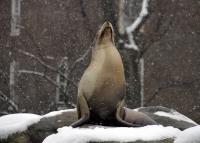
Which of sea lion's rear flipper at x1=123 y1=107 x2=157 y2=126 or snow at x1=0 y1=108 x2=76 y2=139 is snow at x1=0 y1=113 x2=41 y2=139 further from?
sea lion's rear flipper at x1=123 y1=107 x2=157 y2=126

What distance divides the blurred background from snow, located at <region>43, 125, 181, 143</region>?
427 inches

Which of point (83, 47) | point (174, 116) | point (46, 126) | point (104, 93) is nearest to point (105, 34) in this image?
point (104, 93)

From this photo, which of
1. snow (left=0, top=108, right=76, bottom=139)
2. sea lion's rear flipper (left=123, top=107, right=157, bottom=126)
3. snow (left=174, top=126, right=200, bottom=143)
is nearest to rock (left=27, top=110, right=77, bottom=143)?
snow (left=0, top=108, right=76, bottom=139)

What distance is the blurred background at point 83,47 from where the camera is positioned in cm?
1997

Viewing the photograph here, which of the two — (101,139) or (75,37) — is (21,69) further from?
(101,139)

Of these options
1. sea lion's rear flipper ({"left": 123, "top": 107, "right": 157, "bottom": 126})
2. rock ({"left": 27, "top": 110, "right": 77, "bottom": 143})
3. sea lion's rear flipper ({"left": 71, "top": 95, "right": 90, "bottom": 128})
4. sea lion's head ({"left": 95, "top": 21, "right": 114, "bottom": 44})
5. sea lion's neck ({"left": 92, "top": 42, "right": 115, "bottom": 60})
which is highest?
sea lion's head ({"left": 95, "top": 21, "right": 114, "bottom": 44})

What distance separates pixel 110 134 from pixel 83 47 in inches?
550

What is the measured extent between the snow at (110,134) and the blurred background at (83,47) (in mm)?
10845

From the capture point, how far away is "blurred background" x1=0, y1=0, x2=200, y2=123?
65.5 feet

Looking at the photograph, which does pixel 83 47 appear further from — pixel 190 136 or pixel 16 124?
pixel 190 136

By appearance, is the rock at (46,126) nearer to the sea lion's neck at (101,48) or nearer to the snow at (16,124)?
the snow at (16,124)

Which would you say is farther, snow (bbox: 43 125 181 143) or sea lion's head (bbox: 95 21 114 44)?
sea lion's head (bbox: 95 21 114 44)

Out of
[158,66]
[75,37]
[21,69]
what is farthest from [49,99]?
[158,66]

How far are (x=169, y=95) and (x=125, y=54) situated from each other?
6.40 meters
